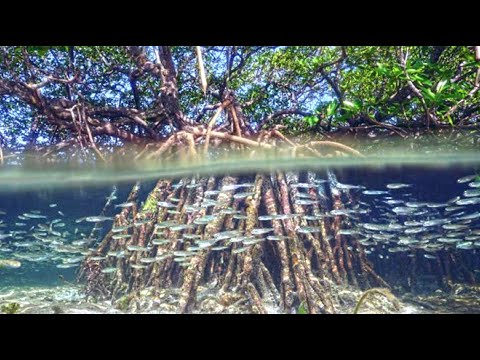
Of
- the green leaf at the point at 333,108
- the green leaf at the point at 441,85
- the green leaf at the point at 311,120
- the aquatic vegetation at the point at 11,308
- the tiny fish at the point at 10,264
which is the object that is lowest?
the aquatic vegetation at the point at 11,308

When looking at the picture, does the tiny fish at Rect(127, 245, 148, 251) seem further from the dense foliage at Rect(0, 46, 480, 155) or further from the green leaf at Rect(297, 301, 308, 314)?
the green leaf at Rect(297, 301, 308, 314)

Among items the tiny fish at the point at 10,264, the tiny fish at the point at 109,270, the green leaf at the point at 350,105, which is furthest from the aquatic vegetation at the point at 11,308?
the green leaf at the point at 350,105

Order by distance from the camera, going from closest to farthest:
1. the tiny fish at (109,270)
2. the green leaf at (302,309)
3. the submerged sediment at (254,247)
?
the green leaf at (302,309) → the submerged sediment at (254,247) → the tiny fish at (109,270)

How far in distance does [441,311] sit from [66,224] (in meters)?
3.74

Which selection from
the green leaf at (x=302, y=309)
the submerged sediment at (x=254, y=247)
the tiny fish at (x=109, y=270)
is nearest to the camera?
the green leaf at (x=302, y=309)

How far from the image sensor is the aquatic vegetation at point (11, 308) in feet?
11.5

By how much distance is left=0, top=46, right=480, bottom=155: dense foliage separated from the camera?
11.8 feet

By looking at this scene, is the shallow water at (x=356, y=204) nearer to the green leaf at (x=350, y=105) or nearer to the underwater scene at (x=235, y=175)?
the underwater scene at (x=235, y=175)

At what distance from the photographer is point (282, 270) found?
3543 mm

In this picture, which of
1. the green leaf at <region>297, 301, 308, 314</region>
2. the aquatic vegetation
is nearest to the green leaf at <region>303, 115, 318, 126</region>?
the green leaf at <region>297, 301, 308, 314</region>

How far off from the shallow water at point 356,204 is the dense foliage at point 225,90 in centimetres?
36

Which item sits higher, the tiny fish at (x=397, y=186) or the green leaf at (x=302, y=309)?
the tiny fish at (x=397, y=186)

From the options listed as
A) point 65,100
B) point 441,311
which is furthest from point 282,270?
point 65,100

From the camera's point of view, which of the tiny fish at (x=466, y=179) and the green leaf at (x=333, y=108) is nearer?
the tiny fish at (x=466, y=179)
